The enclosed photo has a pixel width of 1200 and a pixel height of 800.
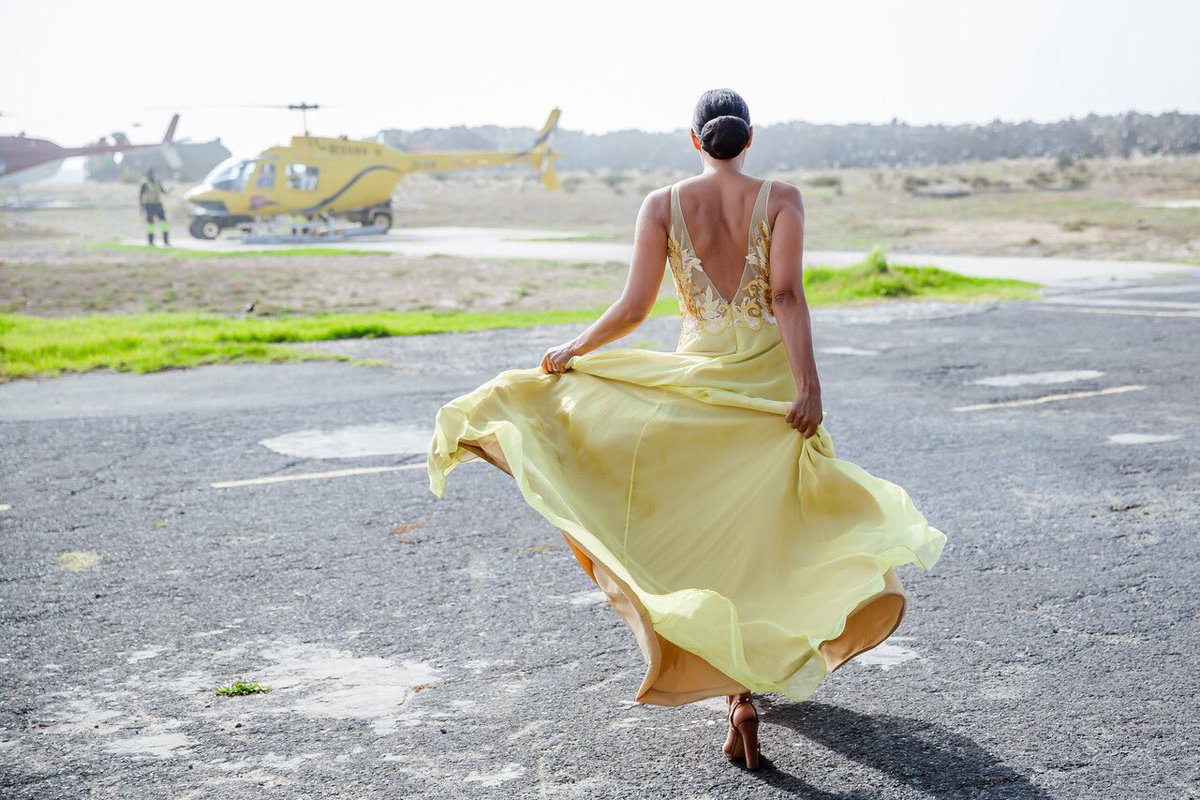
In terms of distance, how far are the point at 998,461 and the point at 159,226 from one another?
38736 millimetres

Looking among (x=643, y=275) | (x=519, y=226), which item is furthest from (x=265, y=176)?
(x=643, y=275)

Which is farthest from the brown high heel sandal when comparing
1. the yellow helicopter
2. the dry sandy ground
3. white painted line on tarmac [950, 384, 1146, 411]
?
the yellow helicopter

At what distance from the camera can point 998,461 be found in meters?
7.64

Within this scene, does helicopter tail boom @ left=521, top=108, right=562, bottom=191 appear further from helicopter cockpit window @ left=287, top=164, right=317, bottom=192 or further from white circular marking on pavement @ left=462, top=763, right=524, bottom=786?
white circular marking on pavement @ left=462, top=763, right=524, bottom=786

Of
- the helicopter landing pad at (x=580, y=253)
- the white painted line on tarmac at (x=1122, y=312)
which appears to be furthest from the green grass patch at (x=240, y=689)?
the helicopter landing pad at (x=580, y=253)

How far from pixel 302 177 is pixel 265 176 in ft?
3.74

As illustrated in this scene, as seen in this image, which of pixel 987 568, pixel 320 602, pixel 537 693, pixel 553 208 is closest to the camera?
pixel 537 693

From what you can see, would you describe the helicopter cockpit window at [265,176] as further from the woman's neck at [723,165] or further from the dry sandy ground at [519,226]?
the woman's neck at [723,165]

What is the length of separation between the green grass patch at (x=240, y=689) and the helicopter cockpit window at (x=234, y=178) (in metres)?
33.7

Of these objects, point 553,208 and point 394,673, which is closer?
point 394,673

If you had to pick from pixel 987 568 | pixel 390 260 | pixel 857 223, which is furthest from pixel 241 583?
pixel 857 223

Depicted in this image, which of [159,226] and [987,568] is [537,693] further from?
[159,226]

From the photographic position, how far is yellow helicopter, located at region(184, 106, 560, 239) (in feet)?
118

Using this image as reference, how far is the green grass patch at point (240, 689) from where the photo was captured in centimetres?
424
